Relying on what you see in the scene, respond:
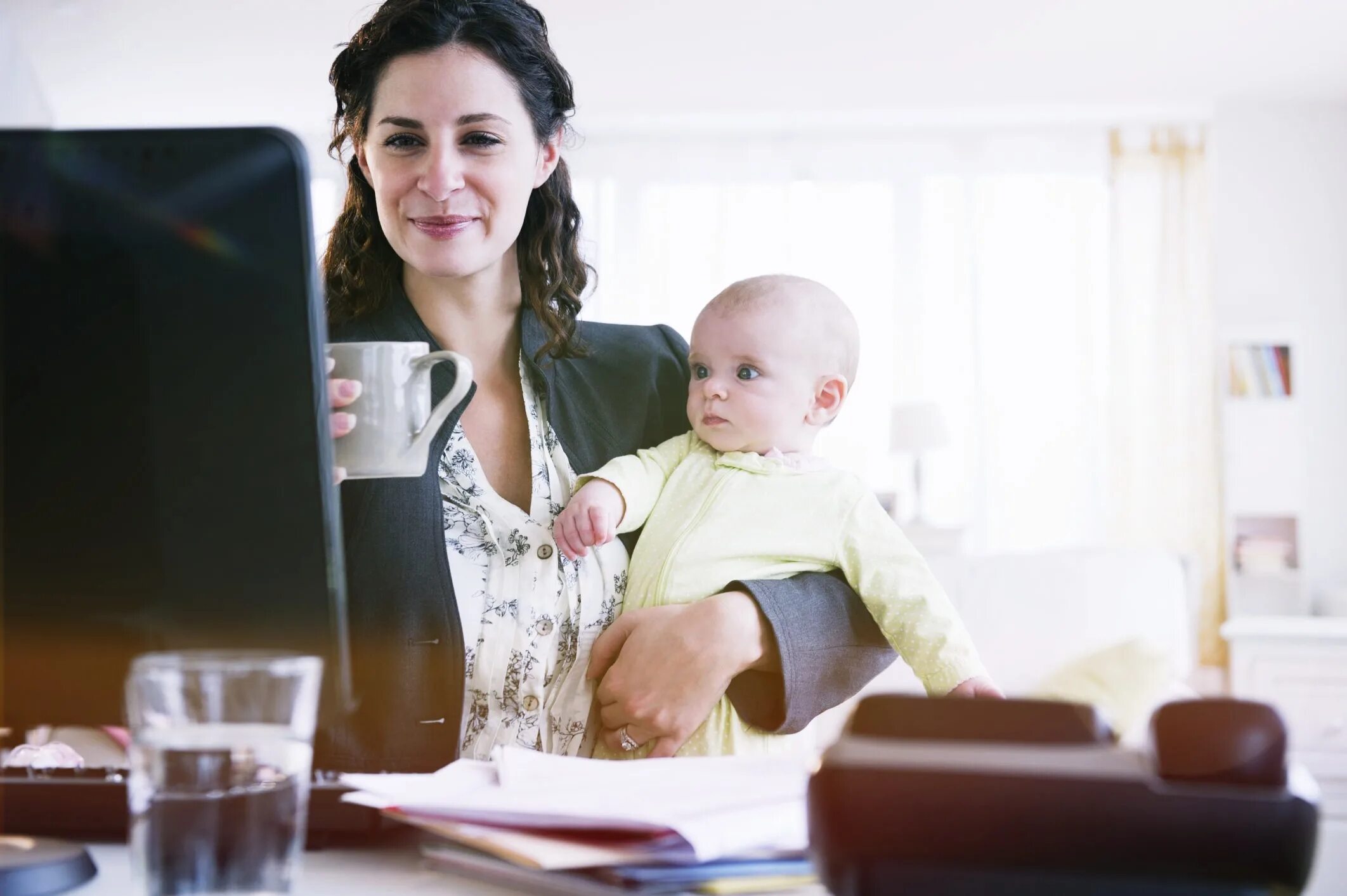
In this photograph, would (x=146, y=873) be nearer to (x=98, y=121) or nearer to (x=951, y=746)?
(x=951, y=746)

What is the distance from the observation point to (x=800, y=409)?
150cm

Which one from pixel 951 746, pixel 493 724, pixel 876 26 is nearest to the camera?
→ pixel 951 746

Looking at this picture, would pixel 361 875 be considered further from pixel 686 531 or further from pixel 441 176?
pixel 441 176

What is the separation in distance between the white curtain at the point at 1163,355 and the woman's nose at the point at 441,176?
5.25m

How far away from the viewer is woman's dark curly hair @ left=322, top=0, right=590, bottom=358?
143 centimetres

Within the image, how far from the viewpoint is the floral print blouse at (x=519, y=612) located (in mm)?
1360

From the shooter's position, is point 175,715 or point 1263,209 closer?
point 175,715

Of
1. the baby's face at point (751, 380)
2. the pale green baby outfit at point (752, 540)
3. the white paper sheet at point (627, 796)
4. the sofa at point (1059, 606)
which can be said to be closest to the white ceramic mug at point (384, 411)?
the white paper sheet at point (627, 796)

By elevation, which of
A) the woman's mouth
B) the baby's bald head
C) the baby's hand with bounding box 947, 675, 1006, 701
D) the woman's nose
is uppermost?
the woman's nose

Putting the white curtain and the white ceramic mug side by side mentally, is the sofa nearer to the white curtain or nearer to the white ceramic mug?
the white ceramic mug

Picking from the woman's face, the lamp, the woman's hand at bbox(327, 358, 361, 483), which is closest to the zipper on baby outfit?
the woman's face

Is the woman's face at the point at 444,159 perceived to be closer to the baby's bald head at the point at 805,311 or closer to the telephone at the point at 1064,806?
the baby's bald head at the point at 805,311

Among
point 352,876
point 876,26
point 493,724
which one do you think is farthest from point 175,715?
point 876,26

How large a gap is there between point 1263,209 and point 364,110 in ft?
18.2
